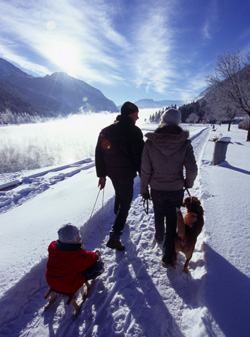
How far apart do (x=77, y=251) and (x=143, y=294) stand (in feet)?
3.38

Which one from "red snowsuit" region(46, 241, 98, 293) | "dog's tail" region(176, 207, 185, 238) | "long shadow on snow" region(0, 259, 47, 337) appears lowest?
"long shadow on snow" region(0, 259, 47, 337)

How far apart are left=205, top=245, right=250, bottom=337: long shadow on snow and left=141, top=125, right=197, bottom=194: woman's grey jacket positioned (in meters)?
1.15

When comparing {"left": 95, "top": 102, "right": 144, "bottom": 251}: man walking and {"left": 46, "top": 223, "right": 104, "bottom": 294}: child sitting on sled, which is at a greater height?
{"left": 95, "top": 102, "right": 144, "bottom": 251}: man walking

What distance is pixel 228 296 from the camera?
192 cm

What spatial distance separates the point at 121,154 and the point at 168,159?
0.75 meters

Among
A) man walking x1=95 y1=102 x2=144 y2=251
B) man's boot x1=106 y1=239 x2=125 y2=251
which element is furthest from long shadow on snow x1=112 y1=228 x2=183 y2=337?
man walking x1=95 y1=102 x2=144 y2=251

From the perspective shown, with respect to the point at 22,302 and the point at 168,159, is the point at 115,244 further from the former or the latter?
the point at 168,159

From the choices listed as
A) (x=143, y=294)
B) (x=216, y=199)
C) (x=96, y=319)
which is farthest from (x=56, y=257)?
(x=216, y=199)

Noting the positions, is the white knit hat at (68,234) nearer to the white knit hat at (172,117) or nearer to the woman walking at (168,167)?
the woman walking at (168,167)

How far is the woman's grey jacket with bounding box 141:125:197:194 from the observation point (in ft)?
6.50

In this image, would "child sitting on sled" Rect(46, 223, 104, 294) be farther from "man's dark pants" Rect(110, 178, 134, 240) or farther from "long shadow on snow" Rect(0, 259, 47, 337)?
"man's dark pants" Rect(110, 178, 134, 240)

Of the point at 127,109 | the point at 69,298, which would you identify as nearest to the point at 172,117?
the point at 127,109

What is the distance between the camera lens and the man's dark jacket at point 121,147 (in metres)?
2.48

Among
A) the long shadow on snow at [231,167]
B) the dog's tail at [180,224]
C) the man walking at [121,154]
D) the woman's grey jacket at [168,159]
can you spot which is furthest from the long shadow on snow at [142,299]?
the long shadow on snow at [231,167]
